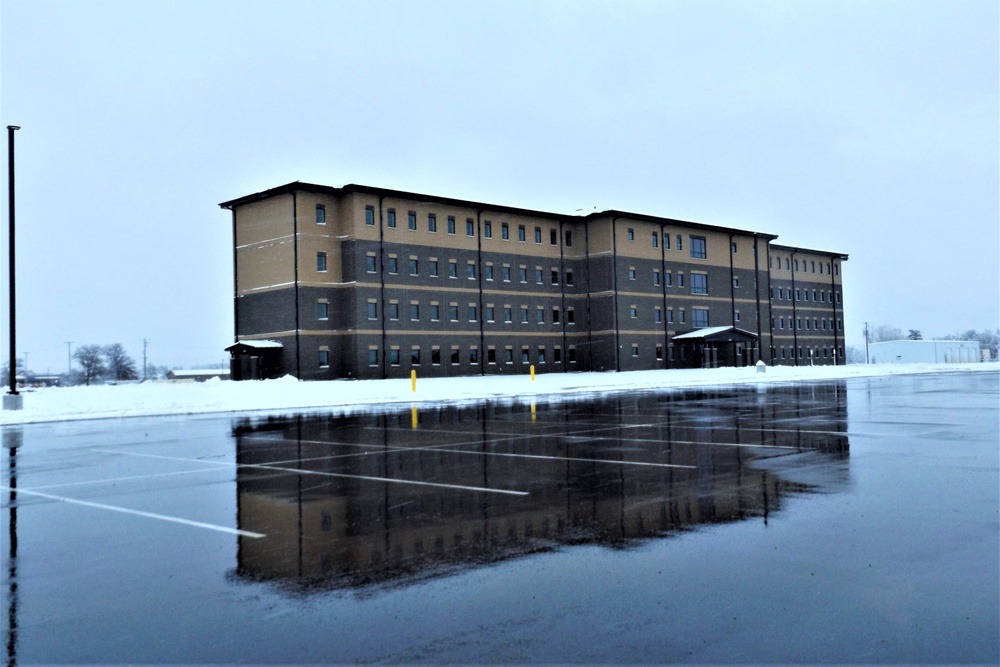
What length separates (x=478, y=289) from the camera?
66250 millimetres

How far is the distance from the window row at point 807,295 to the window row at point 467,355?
29.8 m

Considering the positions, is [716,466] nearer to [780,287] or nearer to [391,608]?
[391,608]

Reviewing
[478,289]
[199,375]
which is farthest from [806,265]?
[199,375]

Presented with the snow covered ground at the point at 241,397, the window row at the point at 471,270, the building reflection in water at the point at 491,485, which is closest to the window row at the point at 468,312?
the window row at the point at 471,270

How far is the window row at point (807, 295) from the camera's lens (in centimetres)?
9006

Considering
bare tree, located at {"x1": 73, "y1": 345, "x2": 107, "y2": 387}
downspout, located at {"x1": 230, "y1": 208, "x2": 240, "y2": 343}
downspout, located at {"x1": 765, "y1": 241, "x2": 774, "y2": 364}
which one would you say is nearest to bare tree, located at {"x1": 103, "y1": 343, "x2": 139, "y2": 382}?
bare tree, located at {"x1": 73, "y1": 345, "x2": 107, "y2": 387}

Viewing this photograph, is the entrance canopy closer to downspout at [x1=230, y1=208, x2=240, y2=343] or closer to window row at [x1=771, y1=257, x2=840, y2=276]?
window row at [x1=771, y1=257, x2=840, y2=276]

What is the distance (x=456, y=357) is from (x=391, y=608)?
193ft

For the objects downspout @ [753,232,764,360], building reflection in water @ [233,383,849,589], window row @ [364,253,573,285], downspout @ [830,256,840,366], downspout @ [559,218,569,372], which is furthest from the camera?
downspout @ [830,256,840,366]

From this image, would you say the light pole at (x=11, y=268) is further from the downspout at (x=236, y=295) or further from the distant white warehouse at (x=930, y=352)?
the distant white warehouse at (x=930, y=352)

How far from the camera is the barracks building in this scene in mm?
58500

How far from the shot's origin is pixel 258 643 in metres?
4.94

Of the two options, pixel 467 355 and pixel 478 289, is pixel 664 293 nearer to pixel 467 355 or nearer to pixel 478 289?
pixel 478 289

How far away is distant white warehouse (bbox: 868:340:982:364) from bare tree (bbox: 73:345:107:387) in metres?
126
